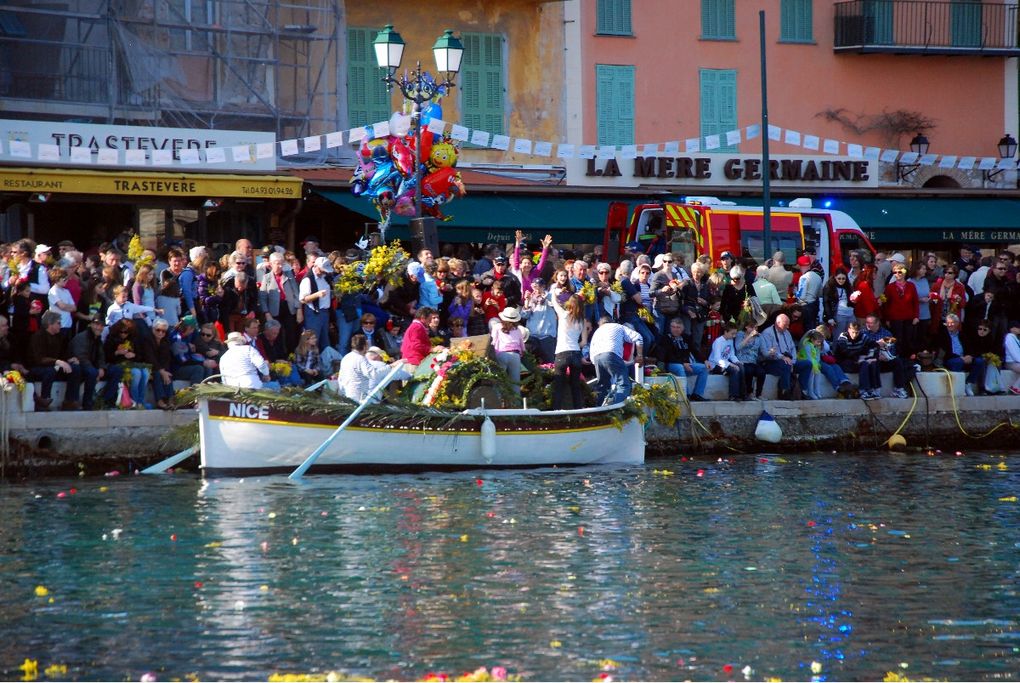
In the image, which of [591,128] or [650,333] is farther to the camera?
[591,128]

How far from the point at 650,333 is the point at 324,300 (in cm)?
421

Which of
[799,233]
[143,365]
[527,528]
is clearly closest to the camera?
[527,528]

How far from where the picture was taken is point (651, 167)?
34.1 m

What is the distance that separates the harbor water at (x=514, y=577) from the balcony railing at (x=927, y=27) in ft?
58.7

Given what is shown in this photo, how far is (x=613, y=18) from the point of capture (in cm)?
3491

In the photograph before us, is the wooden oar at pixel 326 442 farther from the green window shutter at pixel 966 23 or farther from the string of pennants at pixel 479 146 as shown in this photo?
the green window shutter at pixel 966 23

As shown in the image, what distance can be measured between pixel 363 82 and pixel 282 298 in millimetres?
11533

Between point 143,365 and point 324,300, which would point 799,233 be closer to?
point 324,300

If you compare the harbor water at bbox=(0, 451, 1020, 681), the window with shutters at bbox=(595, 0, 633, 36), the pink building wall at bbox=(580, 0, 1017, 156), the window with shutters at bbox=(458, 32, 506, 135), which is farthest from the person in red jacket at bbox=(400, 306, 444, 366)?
the window with shutters at bbox=(595, 0, 633, 36)

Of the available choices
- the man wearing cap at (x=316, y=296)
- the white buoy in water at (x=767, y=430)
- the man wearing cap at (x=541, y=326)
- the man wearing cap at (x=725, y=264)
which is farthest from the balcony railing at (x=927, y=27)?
the man wearing cap at (x=316, y=296)

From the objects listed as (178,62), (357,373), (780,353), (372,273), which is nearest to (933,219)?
(780,353)

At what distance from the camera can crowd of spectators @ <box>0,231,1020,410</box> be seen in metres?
20.2

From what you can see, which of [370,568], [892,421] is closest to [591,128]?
[892,421]

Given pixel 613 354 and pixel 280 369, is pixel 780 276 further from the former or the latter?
pixel 280 369
